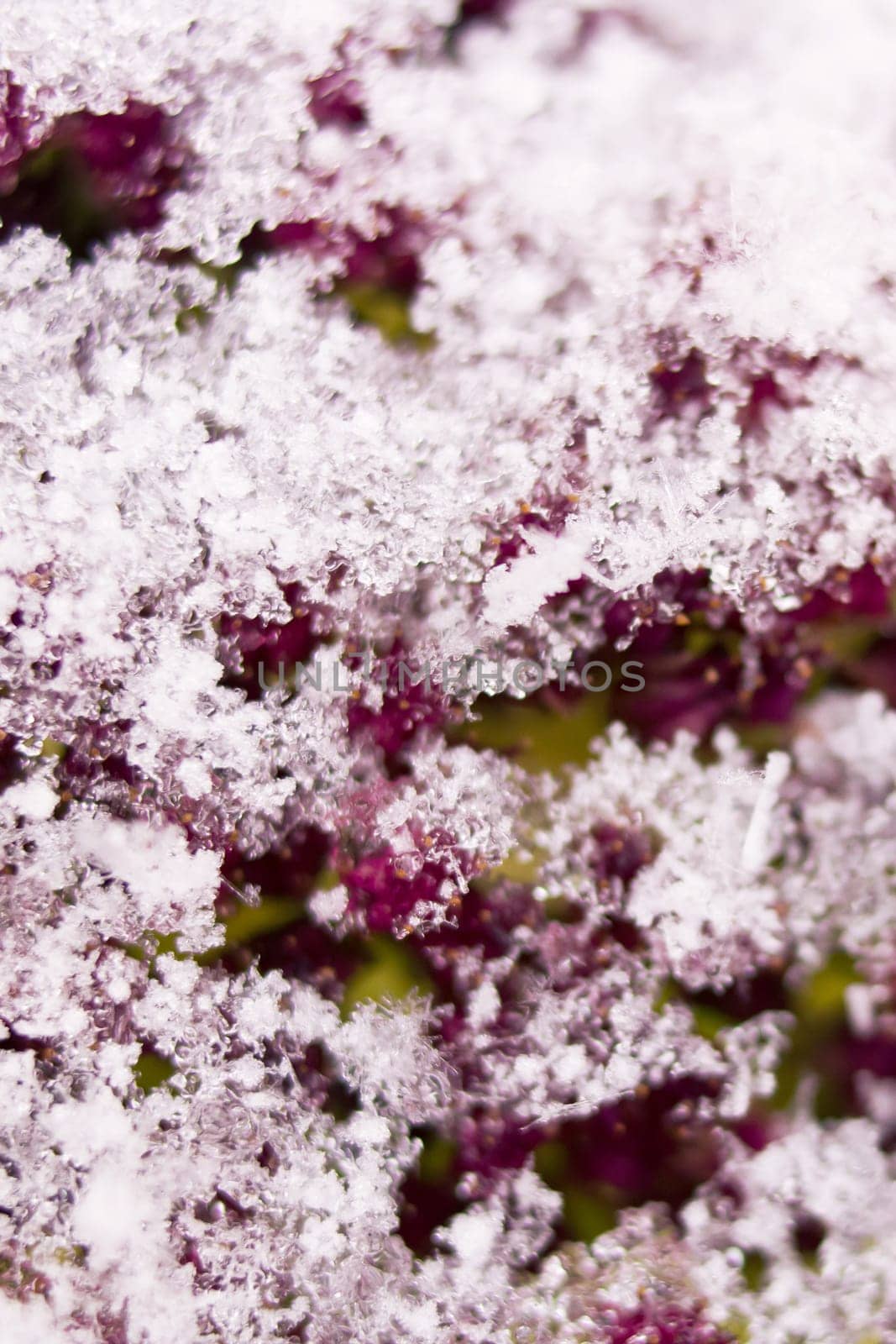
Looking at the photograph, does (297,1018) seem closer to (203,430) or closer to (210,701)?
(210,701)

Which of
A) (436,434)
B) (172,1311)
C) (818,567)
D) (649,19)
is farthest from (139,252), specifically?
(172,1311)

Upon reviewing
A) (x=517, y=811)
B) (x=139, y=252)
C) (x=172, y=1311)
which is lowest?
(x=172, y=1311)

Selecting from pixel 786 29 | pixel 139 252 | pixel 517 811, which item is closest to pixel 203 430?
pixel 139 252

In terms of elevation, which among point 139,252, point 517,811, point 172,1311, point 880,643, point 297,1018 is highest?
point 139,252

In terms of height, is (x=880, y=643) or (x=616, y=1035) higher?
(x=880, y=643)

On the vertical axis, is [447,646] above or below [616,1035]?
above

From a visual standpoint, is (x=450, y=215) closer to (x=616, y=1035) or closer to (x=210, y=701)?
(x=210, y=701)
